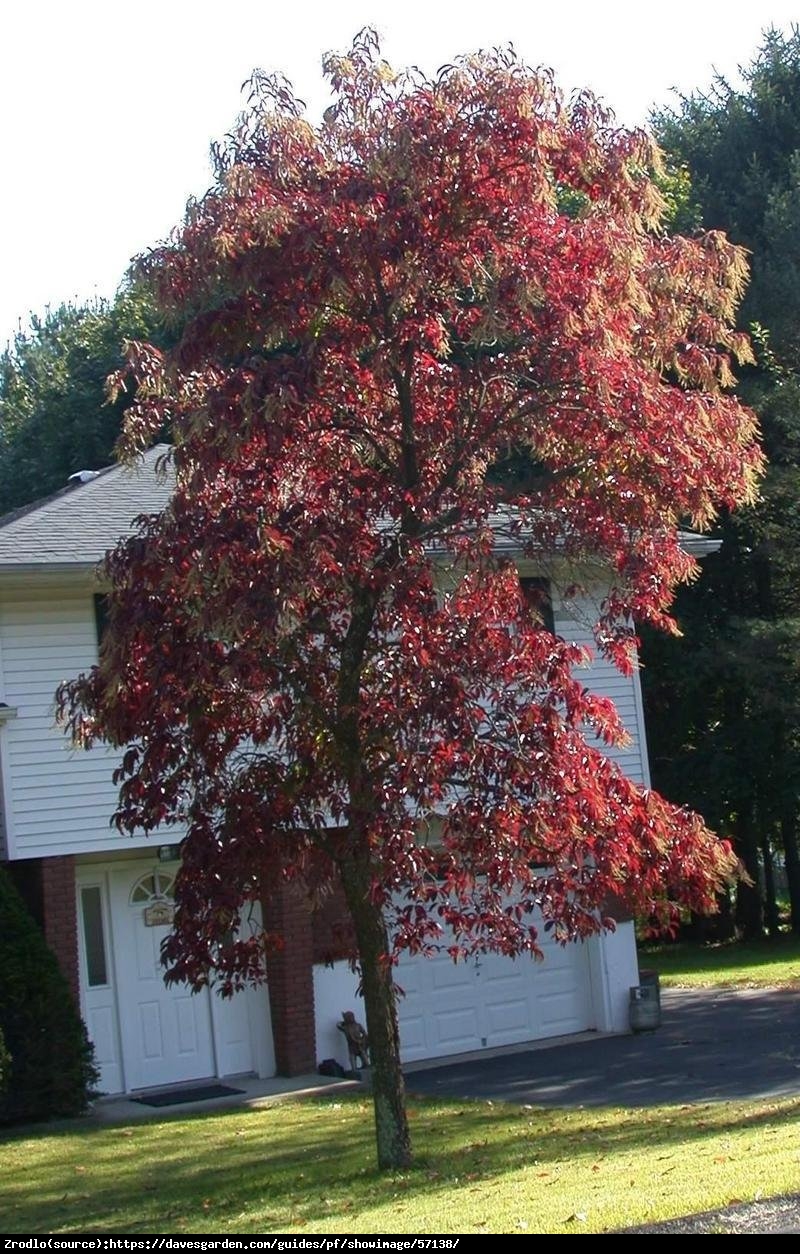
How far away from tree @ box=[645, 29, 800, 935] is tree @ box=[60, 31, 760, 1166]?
1710 centimetres

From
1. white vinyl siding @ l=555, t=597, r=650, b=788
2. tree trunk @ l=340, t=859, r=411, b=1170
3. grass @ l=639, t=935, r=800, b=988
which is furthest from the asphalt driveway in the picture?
tree trunk @ l=340, t=859, r=411, b=1170

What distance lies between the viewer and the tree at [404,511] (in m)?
9.76

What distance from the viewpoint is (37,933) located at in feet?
50.6

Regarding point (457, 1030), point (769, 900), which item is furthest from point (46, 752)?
point (769, 900)

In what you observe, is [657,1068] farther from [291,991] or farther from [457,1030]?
[291,991]

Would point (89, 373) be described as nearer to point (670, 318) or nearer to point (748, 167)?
point (748, 167)

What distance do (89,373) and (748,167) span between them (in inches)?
577

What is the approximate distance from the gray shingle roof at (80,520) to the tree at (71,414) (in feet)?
39.9

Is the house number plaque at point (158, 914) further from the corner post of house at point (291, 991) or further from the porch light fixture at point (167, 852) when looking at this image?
the corner post of house at point (291, 991)

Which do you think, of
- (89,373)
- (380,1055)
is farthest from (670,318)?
(89,373)

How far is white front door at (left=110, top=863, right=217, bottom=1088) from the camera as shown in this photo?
16.8 m

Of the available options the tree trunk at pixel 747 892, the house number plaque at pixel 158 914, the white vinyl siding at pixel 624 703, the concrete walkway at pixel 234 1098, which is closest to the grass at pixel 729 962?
the tree trunk at pixel 747 892

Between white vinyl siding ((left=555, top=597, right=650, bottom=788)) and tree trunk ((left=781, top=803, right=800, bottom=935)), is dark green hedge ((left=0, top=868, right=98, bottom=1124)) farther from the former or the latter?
tree trunk ((left=781, top=803, right=800, bottom=935))

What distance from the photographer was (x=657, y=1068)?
655 inches
